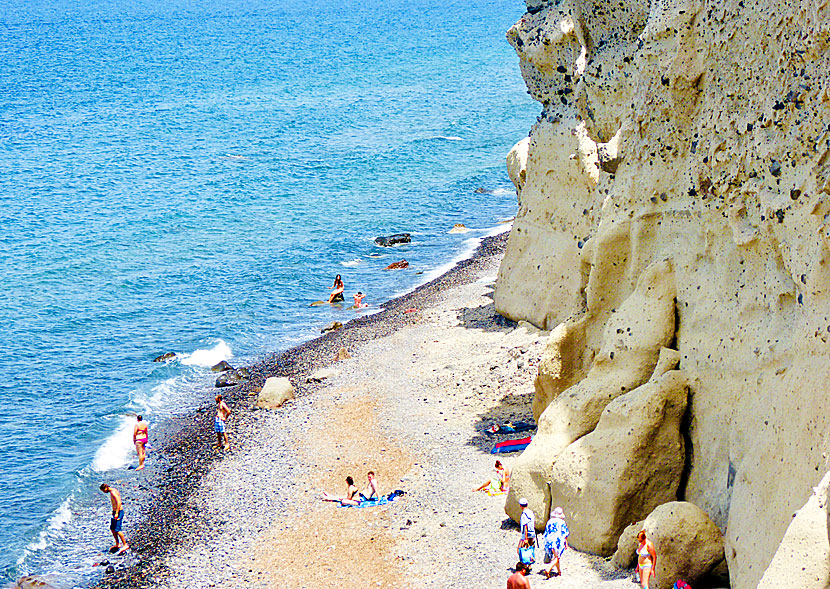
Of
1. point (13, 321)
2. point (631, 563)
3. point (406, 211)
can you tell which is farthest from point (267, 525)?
point (406, 211)

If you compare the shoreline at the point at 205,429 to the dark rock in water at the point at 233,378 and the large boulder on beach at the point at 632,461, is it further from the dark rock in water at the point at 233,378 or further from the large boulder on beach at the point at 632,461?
the large boulder on beach at the point at 632,461

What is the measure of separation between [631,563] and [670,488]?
127 cm

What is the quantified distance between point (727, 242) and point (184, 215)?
38.7 m

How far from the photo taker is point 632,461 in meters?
13.8

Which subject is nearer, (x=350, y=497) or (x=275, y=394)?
(x=350, y=497)

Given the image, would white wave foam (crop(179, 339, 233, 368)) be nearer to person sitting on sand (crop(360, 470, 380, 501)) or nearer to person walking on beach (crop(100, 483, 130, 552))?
person walking on beach (crop(100, 483, 130, 552))

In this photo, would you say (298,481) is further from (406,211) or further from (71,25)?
(71,25)

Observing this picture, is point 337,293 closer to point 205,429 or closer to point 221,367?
point 221,367

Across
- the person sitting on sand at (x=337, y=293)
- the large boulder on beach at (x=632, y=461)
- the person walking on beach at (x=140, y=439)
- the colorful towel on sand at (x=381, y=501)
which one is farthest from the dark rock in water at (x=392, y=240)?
the large boulder on beach at (x=632, y=461)

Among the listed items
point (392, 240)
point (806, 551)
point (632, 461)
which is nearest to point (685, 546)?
point (632, 461)

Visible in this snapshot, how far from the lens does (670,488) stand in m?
13.8

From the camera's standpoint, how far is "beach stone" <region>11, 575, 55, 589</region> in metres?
18.6

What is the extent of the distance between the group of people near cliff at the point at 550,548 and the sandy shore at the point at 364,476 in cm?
22

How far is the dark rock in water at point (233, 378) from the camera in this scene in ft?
92.7
